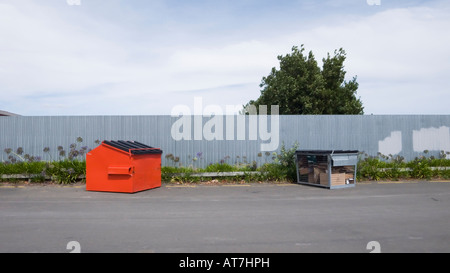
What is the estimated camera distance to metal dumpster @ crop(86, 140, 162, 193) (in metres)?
9.98

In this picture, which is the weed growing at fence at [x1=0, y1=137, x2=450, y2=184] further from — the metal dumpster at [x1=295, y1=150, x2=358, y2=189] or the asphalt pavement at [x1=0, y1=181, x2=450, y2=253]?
the asphalt pavement at [x1=0, y1=181, x2=450, y2=253]

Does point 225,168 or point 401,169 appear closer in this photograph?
point 225,168

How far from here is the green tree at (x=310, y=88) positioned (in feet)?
79.9

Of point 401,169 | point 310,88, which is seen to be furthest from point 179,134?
point 310,88

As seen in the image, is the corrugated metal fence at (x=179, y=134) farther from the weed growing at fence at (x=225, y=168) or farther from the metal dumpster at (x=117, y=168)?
the metal dumpster at (x=117, y=168)

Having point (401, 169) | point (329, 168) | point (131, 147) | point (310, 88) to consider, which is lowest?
point (401, 169)

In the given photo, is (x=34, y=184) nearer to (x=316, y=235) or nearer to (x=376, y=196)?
(x=316, y=235)

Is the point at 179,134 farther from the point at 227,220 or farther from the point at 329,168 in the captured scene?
the point at 227,220

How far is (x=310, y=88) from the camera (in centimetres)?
2439

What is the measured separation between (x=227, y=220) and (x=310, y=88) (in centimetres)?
1934

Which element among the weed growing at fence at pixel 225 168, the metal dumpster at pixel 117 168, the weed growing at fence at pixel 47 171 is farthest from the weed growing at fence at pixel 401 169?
the weed growing at fence at pixel 47 171

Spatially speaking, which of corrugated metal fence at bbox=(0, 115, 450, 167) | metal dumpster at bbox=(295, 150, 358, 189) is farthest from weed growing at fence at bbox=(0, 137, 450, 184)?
metal dumpster at bbox=(295, 150, 358, 189)

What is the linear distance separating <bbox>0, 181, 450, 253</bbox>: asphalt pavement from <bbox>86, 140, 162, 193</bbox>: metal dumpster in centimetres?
31

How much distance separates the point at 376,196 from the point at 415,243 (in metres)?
4.59
